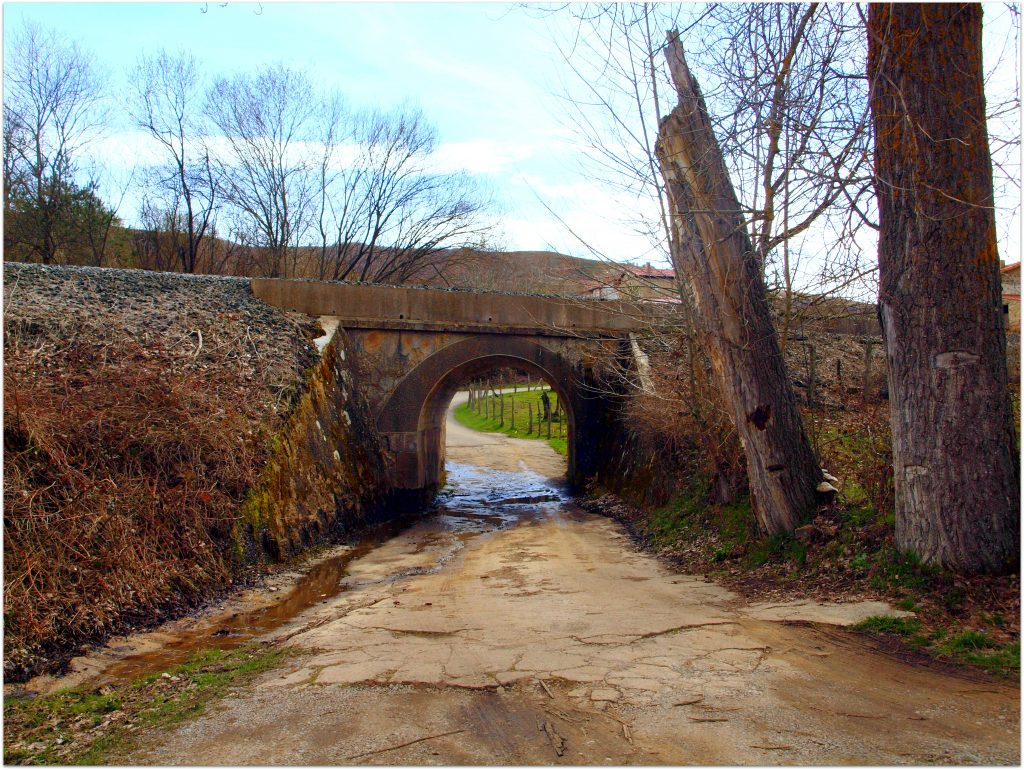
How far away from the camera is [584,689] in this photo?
13.4 ft

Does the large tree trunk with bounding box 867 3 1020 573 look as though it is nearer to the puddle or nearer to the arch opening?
the puddle

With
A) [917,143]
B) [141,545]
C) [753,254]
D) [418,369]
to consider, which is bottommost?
[141,545]

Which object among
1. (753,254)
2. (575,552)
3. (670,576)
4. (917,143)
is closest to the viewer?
(917,143)

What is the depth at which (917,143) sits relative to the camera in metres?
5.27

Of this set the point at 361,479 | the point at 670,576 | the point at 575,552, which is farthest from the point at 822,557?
the point at 361,479

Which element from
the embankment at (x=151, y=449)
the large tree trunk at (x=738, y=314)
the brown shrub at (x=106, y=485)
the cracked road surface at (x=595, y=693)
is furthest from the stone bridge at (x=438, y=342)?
the cracked road surface at (x=595, y=693)

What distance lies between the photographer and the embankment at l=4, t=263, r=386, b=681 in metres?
5.95

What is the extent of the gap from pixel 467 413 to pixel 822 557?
4007cm

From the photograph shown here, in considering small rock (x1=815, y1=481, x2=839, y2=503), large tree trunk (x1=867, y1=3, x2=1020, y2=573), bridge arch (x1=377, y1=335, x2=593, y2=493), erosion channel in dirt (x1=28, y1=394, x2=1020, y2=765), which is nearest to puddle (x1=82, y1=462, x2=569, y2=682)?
erosion channel in dirt (x1=28, y1=394, x2=1020, y2=765)

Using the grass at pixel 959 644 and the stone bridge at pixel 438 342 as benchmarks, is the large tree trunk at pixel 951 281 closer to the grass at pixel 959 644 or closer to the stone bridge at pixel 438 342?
the grass at pixel 959 644

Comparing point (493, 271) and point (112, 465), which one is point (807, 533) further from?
point (493, 271)

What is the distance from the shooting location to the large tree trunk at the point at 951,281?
5.22 meters

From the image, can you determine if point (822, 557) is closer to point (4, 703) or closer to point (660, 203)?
point (660, 203)

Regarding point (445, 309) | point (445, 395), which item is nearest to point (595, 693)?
point (445, 309)
